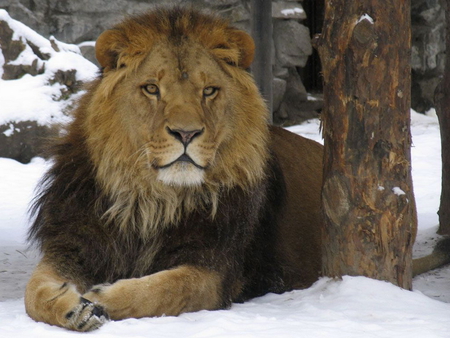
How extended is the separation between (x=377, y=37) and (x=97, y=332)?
1.79 m

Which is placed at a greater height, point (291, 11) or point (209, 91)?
point (291, 11)

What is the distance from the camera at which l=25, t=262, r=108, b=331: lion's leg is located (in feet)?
9.04

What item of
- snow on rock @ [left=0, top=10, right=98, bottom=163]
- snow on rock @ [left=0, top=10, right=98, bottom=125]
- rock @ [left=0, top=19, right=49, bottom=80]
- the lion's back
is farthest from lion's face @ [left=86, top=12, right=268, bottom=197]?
rock @ [left=0, top=19, right=49, bottom=80]

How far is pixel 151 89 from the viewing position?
3291mm

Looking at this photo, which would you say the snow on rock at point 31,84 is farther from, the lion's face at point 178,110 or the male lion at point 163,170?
the lion's face at point 178,110

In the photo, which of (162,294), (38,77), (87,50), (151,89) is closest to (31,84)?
(38,77)

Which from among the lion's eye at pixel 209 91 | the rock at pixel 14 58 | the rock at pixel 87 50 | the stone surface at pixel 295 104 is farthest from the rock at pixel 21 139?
the lion's eye at pixel 209 91

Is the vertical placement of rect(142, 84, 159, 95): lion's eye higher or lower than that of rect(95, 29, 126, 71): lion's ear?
lower

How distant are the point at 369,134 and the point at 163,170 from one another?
3.26 ft

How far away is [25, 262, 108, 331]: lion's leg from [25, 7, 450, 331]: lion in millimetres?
40

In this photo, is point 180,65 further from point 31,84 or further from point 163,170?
point 31,84

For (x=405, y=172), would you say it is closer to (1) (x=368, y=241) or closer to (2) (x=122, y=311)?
(1) (x=368, y=241)

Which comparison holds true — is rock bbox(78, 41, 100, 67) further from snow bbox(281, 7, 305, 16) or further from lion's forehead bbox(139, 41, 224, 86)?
lion's forehead bbox(139, 41, 224, 86)

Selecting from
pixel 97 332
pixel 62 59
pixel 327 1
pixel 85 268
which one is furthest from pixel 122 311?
pixel 62 59
